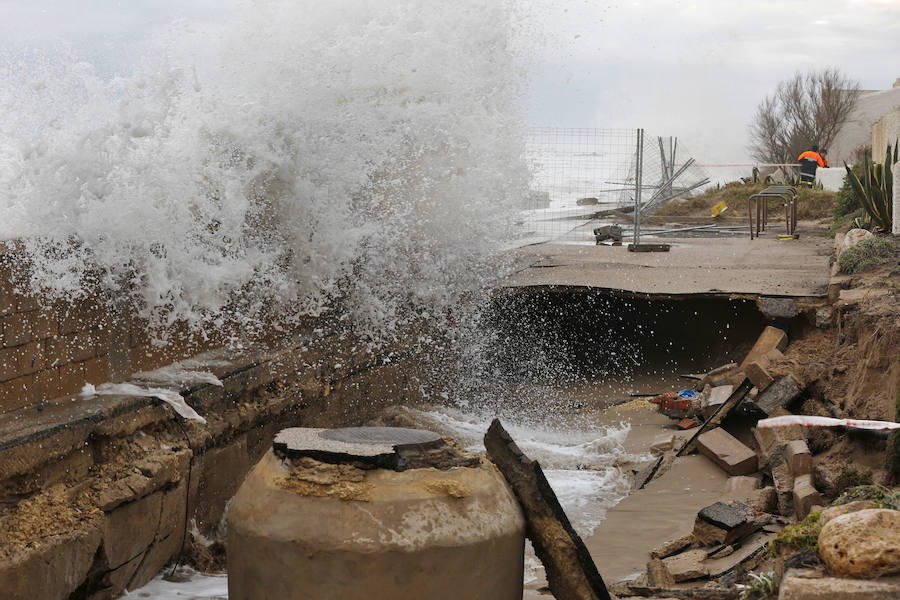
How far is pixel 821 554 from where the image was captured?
3443 mm

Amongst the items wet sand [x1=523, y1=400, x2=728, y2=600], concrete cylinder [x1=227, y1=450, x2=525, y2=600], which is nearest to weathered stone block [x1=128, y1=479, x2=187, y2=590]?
concrete cylinder [x1=227, y1=450, x2=525, y2=600]

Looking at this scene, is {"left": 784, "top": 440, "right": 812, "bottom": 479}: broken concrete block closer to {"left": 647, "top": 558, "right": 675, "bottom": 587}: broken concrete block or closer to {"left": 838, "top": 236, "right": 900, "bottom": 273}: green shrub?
{"left": 647, "top": 558, "right": 675, "bottom": 587}: broken concrete block

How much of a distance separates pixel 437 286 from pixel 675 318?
130 inches

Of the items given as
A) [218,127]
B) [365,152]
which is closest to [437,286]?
[365,152]

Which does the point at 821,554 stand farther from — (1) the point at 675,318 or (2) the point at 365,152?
(1) the point at 675,318

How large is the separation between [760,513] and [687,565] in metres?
0.98

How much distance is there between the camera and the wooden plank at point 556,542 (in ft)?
11.4

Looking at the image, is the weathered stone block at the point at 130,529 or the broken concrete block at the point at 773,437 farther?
the broken concrete block at the point at 773,437

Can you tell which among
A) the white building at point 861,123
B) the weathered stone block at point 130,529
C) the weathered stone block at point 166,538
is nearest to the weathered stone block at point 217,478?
the weathered stone block at point 166,538

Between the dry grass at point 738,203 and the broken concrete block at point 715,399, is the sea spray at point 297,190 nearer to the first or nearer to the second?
the broken concrete block at point 715,399

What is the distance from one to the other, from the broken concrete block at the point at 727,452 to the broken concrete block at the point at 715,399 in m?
0.54

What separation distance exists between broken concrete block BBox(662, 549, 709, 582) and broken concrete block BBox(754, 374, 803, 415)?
8.48 ft

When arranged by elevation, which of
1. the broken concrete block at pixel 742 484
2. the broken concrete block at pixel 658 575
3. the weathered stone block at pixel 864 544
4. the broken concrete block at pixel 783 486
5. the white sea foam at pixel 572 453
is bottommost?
the white sea foam at pixel 572 453

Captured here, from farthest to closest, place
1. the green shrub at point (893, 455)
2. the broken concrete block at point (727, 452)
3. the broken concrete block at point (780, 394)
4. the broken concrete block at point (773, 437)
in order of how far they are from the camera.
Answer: the broken concrete block at point (780, 394) < the broken concrete block at point (727, 452) < the broken concrete block at point (773, 437) < the green shrub at point (893, 455)
